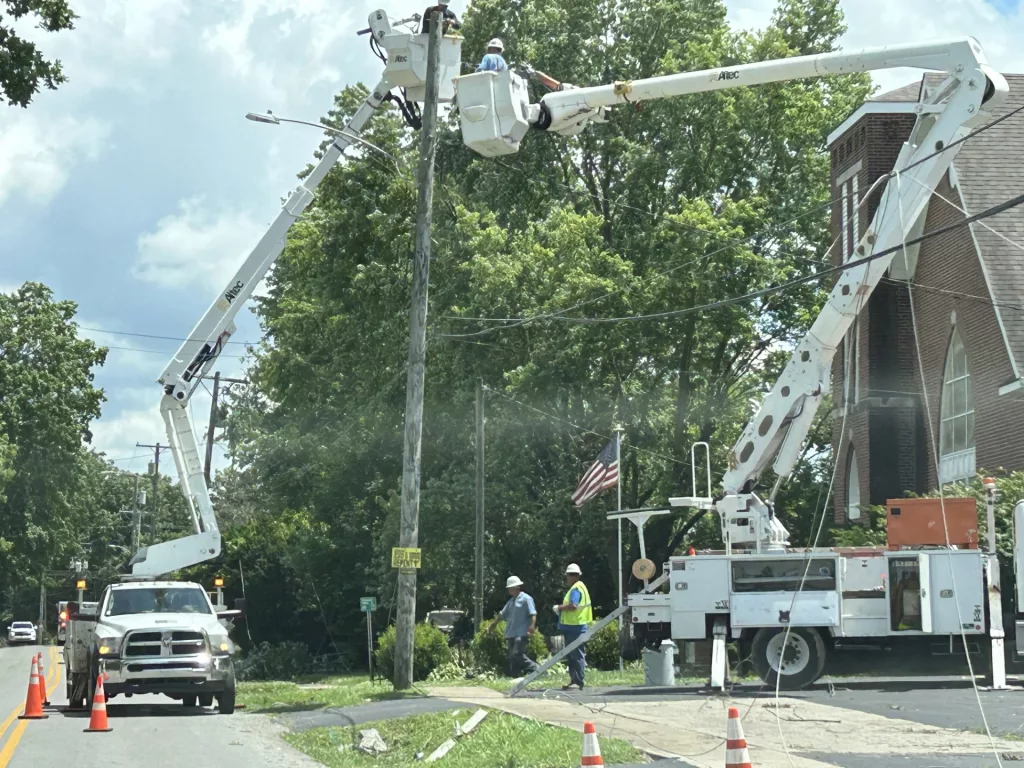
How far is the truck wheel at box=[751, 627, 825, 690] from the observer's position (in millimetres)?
19250

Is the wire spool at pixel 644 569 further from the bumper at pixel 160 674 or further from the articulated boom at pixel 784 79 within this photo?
the bumper at pixel 160 674

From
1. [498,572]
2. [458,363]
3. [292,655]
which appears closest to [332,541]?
[292,655]

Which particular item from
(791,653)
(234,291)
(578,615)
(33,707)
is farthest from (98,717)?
(234,291)

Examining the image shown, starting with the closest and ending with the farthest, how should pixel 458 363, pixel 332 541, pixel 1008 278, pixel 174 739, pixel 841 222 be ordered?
pixel 174 739 < pixel 1008 278 < pixel 841 222 < pixel 458 363 < pixel 332 541

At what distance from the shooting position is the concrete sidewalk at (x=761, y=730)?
483 inches

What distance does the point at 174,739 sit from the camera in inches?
632

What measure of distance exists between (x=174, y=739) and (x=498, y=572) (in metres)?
25.7

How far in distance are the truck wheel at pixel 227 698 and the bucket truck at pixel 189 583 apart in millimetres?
14

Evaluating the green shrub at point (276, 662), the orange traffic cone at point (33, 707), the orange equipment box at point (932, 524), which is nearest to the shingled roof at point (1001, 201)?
the orange equipment box at point (932, 524)

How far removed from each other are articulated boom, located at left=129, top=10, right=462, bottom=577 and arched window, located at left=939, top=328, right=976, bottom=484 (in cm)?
1321

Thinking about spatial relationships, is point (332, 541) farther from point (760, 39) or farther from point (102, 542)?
point (102, 542)

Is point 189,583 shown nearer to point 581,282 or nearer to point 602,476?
point 602,476

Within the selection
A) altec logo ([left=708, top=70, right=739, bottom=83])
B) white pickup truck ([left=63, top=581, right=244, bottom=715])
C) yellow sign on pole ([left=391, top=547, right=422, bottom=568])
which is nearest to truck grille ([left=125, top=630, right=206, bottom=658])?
white pickup truck ([left=63, top=581, right=244, bottom=715])

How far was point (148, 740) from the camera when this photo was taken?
15.9m
